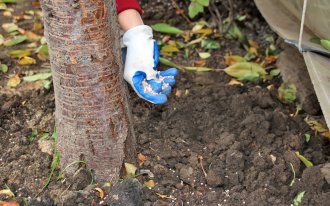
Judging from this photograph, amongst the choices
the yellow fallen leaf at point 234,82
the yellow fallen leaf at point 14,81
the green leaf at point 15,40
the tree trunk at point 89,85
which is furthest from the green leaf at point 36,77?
the yellow fallen leaf at point 234,82

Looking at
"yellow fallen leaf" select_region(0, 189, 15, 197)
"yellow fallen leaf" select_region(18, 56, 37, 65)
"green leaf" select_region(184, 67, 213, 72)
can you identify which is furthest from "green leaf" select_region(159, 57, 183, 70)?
"yellow fallen leaf" select_region(0, 189, 15, 197)

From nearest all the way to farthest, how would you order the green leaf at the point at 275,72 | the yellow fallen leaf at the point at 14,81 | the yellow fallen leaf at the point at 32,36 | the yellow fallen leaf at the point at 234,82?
the yellow fallen leaf at the point at 14,81, the yellow fallen leaf at the point at 234,82, the green leaf at the point at 275,72, the yellow fallen leaf at the point at 32,36

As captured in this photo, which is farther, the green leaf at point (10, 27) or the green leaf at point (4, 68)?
the green leaf at point (10, 27)

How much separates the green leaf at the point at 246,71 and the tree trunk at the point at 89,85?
843mm

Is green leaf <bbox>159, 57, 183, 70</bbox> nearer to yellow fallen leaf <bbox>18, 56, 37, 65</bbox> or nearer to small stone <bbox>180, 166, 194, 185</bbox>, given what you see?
yellow fallen leaf <bbox>18, 56, 37, 65</bbox>

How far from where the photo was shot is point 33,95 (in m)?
2.44

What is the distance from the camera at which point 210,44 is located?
2.98 meters

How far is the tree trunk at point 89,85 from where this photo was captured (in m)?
1.79

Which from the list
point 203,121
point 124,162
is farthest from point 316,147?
point 124,162

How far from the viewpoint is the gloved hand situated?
227 centimetres

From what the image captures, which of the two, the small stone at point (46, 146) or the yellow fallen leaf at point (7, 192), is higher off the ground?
the small stone at point (46, 146)

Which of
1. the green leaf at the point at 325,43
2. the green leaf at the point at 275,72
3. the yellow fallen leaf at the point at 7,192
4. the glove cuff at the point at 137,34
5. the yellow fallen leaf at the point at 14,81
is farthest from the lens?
the green leaf at the point at 275,72

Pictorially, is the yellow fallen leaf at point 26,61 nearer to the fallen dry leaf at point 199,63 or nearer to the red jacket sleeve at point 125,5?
the red jacket sleeve at point 125,5

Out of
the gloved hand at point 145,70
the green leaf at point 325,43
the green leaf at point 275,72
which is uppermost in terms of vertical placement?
the green leaf at point 325,43
